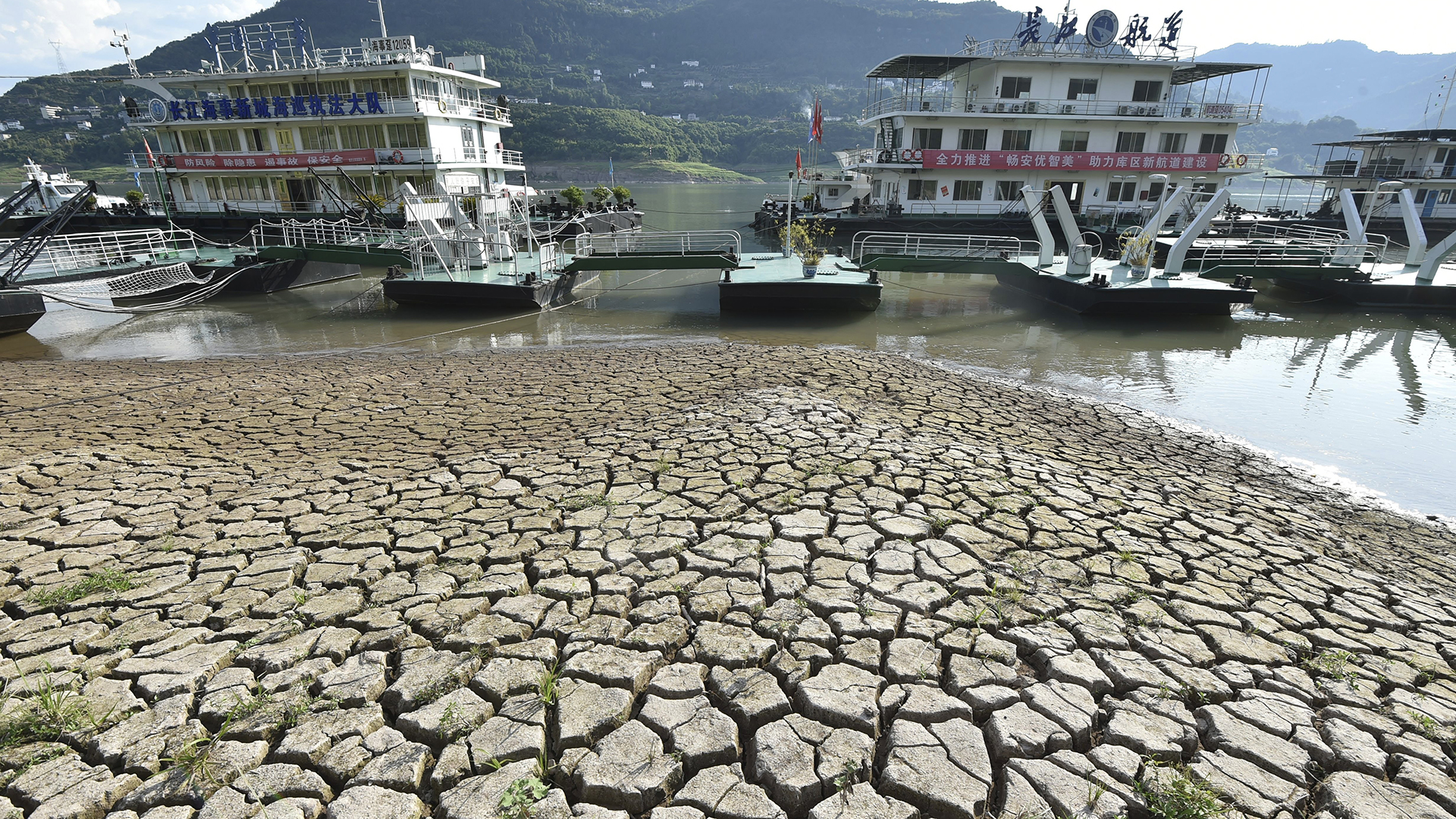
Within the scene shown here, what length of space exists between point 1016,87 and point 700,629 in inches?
1247

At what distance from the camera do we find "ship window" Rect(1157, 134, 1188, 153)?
98.7 feet

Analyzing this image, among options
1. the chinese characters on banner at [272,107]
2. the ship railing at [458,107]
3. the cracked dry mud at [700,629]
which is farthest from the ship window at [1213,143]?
the chinese characters on banner at [272,107]

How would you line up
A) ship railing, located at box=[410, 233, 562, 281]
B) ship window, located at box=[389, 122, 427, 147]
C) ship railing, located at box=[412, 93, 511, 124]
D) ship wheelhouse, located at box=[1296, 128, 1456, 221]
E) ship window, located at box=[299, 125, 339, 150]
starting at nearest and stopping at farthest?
ship railing, located at box=[410, 233, 562, 281] → ship railing, located at box=[412, 93, 511, 124] → ship window, located at box=[389, 122, 427, 147] → ship window, located at box=[299, 125, 339, 150] → ship wheelhouse, located at box=[1296, 128, 1456, 221]

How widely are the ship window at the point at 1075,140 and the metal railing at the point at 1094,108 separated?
0.79 meters

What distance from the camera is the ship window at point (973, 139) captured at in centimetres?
2952

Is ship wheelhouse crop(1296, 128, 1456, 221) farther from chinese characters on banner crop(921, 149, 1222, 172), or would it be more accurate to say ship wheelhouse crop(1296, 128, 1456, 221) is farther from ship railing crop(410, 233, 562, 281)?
ship railing crop(410, 233, 562, 281)

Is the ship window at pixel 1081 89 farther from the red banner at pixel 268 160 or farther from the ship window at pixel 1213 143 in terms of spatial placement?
the red banner at pixel 268 160

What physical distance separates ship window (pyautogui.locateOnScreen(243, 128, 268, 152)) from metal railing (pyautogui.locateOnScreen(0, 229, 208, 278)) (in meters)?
5.09

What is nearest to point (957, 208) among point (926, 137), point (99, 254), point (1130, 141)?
point (926, 137)

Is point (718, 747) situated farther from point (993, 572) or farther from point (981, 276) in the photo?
point (981, 276)

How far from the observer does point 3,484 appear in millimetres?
6109

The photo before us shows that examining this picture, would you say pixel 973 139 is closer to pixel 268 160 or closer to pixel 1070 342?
pixel 1070 342

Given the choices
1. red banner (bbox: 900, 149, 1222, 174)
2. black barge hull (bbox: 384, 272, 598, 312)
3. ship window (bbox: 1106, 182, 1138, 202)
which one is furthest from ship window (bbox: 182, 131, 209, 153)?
ship window (bbox: 1106, 182, 1138, 202)

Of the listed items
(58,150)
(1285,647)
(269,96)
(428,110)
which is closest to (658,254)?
(428,110)
